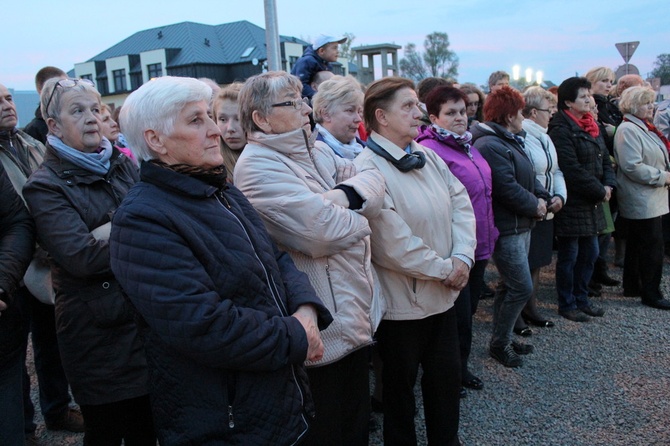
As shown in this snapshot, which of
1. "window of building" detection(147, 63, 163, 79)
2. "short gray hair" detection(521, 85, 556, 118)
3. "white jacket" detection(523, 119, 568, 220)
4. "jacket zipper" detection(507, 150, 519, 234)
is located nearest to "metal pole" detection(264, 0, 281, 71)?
"short gray hair" detection(521, 85, 556, 118)

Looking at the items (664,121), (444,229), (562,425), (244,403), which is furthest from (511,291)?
(664,121)

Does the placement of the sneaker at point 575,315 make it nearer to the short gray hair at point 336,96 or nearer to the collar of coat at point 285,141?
the short gray hair at point 336,96

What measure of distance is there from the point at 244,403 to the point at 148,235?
0.62 meters

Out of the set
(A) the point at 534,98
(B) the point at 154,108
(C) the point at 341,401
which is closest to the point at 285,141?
(B) the point at 154,108

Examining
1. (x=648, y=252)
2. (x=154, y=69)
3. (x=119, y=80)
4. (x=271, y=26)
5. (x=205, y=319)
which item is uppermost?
(x=154, y=69)

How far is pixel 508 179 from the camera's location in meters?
4.41

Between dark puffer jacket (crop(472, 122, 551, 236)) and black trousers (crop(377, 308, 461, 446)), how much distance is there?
1617 millimetres

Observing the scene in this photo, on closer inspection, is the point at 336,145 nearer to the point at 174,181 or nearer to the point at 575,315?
the point at 174,181

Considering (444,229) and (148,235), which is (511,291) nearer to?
(444,229)

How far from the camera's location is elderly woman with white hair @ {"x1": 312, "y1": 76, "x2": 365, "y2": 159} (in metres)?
3.57

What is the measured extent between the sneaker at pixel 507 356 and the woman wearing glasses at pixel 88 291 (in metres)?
2.95

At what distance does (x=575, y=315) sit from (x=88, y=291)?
4.62 metres

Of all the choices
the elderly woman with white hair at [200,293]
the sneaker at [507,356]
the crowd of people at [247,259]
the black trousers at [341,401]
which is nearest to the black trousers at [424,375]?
the crowd of people at [247,259]

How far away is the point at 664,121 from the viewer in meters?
7.93
